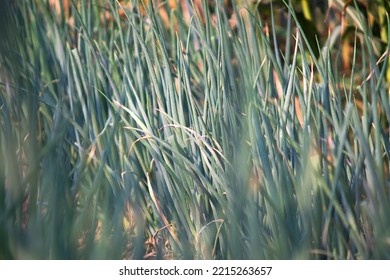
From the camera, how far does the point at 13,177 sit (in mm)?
689

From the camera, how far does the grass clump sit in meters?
0.74

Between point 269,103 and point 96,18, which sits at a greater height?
point 96,18

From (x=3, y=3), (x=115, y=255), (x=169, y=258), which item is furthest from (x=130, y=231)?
(x=3, y=3)

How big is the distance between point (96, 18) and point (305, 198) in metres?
0.84

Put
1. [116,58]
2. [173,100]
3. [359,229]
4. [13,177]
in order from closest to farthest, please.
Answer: [13,177], [359,229], [173,100], [116,58]

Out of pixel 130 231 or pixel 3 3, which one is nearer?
pixel 3 3

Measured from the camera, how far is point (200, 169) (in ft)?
3.22

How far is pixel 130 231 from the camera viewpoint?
2.91 ft

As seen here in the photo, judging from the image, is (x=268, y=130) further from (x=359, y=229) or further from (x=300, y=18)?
(x=300, y=18)

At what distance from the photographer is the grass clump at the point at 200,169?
74 centimetres

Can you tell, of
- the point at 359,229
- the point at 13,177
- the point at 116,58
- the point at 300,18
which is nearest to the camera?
the point at 13,177

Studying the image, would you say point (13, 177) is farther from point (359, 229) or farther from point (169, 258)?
point (359, 229)
